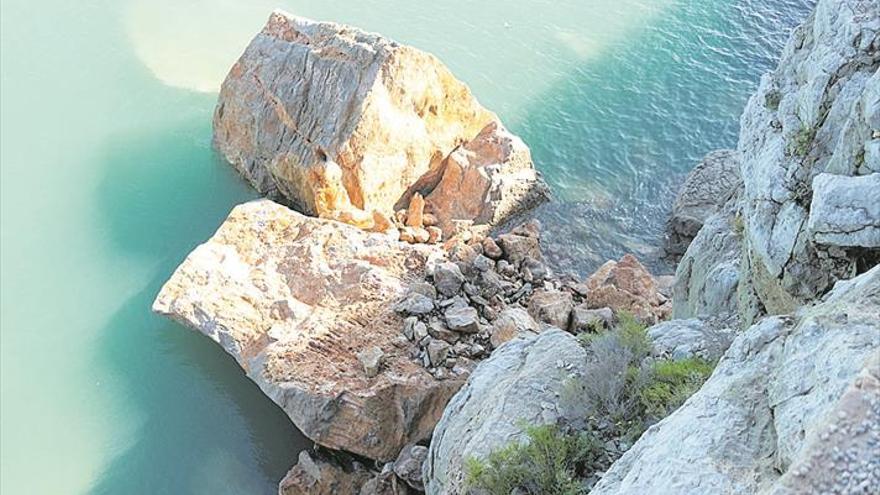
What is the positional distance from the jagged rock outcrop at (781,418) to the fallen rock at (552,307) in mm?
7984

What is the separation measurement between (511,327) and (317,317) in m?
3.48

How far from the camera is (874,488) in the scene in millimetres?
4484

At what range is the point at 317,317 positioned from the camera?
14867 mm

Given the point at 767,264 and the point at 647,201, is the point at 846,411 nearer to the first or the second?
the point at 767,264

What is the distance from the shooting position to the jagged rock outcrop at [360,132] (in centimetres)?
1803

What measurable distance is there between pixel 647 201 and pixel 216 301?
10686 mm

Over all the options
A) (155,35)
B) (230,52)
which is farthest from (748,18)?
(155,35)

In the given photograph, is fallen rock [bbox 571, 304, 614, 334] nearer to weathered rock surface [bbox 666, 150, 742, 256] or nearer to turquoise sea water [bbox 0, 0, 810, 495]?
turquoise sea water [bbox 0, 0, 810, 495]

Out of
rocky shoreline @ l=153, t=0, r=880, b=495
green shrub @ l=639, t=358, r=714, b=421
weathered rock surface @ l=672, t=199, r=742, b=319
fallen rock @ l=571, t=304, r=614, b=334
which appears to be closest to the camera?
rocky shoreline @ l=153, t=0, r=880, b=495

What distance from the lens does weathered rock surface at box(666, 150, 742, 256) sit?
61.3 ft

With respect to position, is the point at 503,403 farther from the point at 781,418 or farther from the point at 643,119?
the point at 643,119

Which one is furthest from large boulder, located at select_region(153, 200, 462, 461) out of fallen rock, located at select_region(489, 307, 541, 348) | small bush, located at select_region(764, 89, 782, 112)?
small bush, located at select_region(764, 89, 782, 112)

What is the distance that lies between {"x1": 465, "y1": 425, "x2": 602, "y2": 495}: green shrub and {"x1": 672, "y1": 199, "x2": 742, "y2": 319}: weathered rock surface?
123 inches

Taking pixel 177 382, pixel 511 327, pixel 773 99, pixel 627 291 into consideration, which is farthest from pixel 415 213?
pixel 773 99
